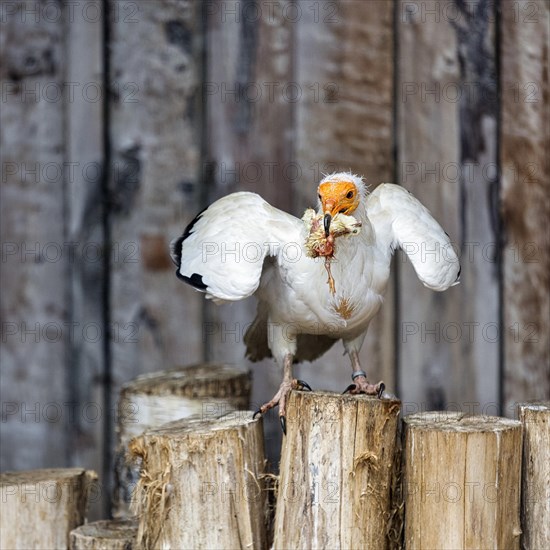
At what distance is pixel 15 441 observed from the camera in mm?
4699

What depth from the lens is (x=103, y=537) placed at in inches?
133

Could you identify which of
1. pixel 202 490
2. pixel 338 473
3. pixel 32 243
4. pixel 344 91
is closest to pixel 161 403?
pixel 202 490

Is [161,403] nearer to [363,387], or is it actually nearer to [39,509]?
[39,509]

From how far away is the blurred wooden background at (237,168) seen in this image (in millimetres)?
4551

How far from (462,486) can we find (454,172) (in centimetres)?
193

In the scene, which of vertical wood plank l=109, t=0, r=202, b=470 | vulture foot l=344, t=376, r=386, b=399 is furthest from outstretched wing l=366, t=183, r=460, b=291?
vertical wood plank l=109, t=0, r=202, b=470

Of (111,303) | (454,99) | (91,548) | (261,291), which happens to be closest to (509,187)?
(454,99)

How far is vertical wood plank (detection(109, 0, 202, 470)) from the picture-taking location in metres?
4.70

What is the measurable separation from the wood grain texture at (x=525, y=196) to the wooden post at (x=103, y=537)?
6.27 feet

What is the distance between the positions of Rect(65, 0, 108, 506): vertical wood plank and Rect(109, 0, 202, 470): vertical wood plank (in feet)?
0.25

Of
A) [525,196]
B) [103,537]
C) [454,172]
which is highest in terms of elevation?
[454,172]

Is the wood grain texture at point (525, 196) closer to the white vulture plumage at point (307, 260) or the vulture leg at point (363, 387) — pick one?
the white vulture plumage at point (307, 260)

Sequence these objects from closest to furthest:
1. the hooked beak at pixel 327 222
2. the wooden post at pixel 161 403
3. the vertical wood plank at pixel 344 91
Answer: the hooked beak at pixel 327 222, the wooden post at pixel 161 403, the vertical wood plank at pixel 344 91

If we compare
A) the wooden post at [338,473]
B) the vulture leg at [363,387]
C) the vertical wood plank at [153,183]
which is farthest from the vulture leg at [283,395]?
the vertical wood plank at [153,183]
